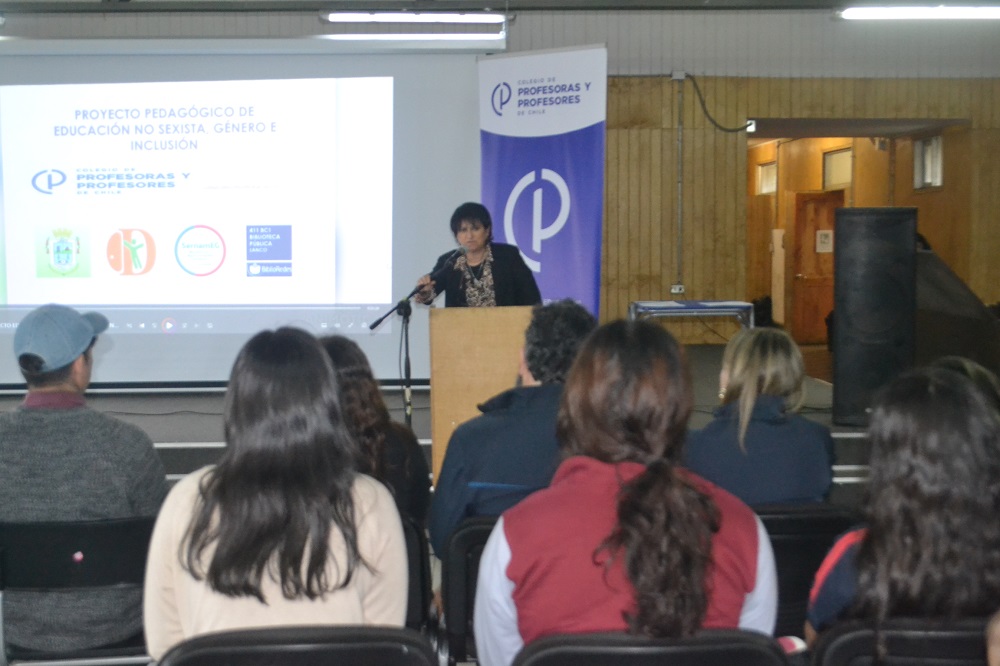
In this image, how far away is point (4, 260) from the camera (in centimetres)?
604

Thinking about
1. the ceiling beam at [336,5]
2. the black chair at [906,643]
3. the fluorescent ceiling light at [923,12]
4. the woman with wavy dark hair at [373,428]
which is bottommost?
the black chair at [906,643]

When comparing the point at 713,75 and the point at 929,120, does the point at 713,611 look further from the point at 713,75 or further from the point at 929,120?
the point at 929,120

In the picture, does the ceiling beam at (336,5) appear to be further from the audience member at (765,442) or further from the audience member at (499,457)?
the audience member at (499,457)

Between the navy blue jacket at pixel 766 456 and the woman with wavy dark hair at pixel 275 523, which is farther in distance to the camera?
the navy blue jacket at pixel 766 456

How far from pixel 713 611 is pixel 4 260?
5855mm

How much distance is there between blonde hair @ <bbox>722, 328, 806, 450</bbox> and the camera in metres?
2.50

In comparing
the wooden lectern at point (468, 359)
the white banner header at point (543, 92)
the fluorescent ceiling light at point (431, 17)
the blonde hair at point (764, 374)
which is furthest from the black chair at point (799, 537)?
the fluorescent ceiling light at point (431, 17)

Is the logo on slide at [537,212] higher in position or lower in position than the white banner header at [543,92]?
lower

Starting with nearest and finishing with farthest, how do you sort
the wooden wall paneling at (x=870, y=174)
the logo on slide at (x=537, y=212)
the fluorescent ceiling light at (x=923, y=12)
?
the logo on slide at (x=537, y=212) < the fluorescent ceiling light at (x=923, y=12) < the wooden wall paneling at (x=870, y=174)

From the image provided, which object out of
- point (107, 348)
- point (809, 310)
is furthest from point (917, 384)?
point (809, 310)

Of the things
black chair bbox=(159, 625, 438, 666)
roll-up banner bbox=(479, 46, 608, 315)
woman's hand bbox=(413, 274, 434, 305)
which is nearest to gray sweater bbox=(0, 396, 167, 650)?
black chair bbox=(159, 625, 438, 666)

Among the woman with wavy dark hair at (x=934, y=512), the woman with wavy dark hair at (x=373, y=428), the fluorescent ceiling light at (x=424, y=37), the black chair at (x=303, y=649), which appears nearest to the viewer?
the black chair at (x=303, y=649)

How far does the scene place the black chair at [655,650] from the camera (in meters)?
1.17

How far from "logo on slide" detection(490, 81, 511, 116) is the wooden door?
822 centimetres
